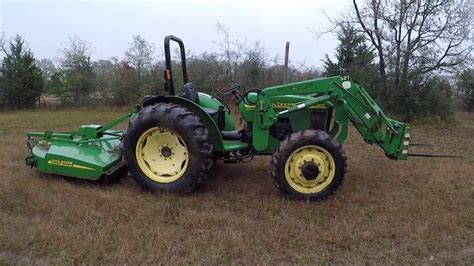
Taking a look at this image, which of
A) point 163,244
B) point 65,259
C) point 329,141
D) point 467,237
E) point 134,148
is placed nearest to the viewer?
point 65,259

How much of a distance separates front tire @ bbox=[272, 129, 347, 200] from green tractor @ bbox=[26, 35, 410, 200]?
0.01 m

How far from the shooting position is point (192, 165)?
446cm

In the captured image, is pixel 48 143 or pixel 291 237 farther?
pixel 48 143

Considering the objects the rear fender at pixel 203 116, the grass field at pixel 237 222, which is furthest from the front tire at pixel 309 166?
the rear fender at pixel 203 116

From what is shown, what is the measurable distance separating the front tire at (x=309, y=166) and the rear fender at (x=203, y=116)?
76 cm

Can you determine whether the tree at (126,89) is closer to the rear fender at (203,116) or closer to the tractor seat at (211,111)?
the tractor seat at (211,111)

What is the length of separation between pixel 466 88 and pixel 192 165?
86.3 feet

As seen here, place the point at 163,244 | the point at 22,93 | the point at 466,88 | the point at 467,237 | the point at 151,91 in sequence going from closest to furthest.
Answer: the point at 163,244
the point at 467,237
the point at 151,91
the point at 22,93
the point at 466,88

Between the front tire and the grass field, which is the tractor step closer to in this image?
the grass field

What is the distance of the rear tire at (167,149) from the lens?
4.44m

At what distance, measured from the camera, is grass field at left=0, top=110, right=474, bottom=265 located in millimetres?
3225

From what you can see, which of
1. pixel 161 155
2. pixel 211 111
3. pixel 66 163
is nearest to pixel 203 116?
pixel 211 111

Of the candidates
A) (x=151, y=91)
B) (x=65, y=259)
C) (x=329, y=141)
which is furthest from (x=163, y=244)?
(x=151, y=91)

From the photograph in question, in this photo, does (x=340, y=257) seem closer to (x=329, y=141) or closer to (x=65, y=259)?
(x=329, y=141)
